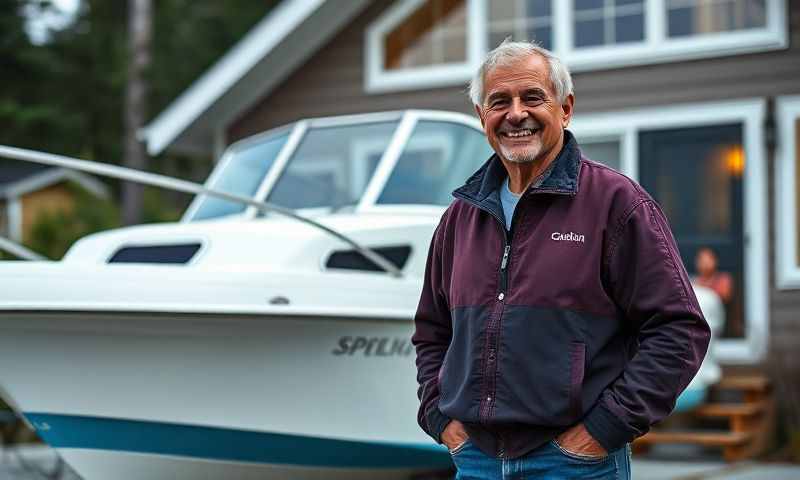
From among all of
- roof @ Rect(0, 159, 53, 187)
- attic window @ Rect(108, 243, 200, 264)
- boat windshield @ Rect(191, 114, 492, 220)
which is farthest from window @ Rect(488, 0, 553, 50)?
roof @ Rect(0, 159, 53, 187)

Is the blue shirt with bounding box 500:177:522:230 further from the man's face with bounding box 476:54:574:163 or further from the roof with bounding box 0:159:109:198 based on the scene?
the roof with bounding box 0:159:109:198

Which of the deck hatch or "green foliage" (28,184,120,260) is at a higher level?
the deck hatch

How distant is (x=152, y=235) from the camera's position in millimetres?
6070

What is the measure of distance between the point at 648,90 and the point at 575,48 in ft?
2.88

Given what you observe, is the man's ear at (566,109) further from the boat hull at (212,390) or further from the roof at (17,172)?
the roof at (17,172)

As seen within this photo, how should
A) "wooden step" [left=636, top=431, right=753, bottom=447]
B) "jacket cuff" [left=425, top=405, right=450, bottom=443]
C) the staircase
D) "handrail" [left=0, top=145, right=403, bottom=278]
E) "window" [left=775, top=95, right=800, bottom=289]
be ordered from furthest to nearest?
"window" [left=775, top=95, right=800, bottom=289]
the staircase
"wooden step" [left=636, top=431, right=753, bottom=447]
"handrail" [left=0, top=145, right=403, bottom=278]
"jacket cuff" [left=425, top=405, right=450, bottom=443]

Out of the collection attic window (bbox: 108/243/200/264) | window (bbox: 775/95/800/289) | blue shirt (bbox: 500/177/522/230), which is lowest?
window (bbox: 775/95/800/289)

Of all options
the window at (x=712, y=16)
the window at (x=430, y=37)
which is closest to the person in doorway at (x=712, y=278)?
the window at (x=712, y=16)

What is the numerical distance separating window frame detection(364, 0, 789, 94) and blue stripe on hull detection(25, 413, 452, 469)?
576cm

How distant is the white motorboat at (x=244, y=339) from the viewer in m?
4.84

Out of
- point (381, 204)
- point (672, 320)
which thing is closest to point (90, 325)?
point (381, 204)

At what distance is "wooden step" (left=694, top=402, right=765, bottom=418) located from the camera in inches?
348

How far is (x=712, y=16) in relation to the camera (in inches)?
402

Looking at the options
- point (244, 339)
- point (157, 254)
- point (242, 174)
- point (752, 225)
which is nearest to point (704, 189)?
point (752, 225)
